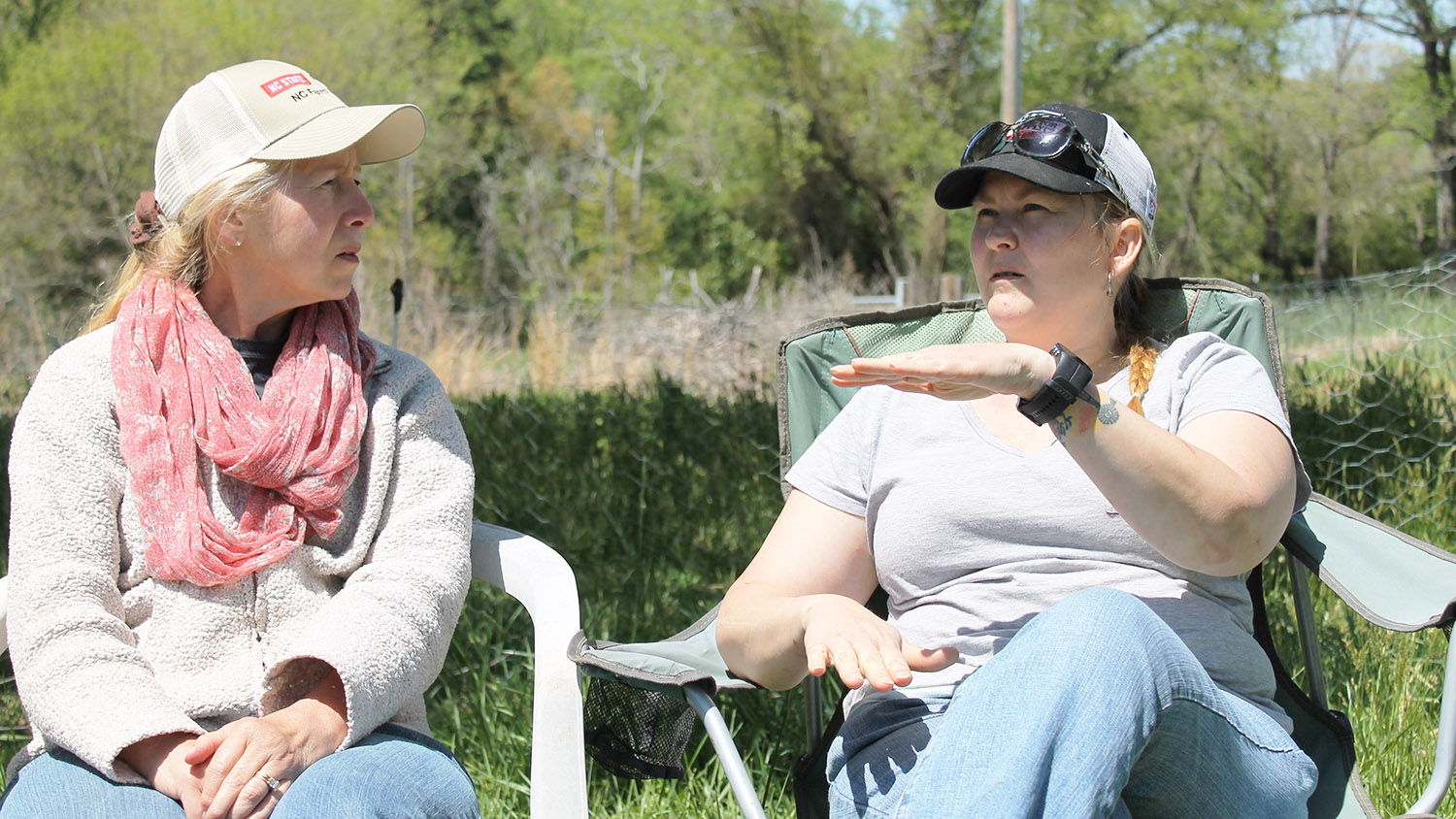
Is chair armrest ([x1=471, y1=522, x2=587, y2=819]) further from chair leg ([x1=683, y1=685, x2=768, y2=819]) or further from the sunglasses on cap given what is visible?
the sunglasses on cap

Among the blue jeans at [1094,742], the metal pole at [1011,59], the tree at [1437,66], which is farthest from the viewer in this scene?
the tree at [1437,66]

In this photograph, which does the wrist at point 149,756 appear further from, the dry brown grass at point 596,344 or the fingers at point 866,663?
the dry brown grass at point 596,344

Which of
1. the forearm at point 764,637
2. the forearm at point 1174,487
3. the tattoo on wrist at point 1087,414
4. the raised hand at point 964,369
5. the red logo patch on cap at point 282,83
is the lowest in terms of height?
the forearm at point 764,637

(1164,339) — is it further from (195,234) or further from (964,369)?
(195,234)

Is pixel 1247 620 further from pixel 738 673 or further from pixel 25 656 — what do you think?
pixel 25 656

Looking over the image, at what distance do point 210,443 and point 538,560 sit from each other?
52 cm

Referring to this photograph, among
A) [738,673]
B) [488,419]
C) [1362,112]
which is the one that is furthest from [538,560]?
[1362,112]

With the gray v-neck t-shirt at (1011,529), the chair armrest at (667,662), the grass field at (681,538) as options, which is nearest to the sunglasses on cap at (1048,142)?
the gray v-neck t-shirt at (1011,529)

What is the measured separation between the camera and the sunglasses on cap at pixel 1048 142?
1.71m

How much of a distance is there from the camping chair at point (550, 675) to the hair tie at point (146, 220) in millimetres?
571

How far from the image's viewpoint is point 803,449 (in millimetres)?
2162

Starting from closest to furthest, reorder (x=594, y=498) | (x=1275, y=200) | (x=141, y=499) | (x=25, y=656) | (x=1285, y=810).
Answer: (x=1285, y=810) → (x=25, y=656) → (x=141, y=499) → (x=594, y=498) → (x=1275, y=200)

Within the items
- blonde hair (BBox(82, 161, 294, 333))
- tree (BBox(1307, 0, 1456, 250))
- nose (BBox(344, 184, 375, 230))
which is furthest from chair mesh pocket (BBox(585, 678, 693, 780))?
tree (BBox(1307, 0, 1456, 250))

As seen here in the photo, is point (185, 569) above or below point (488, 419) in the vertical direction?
above
